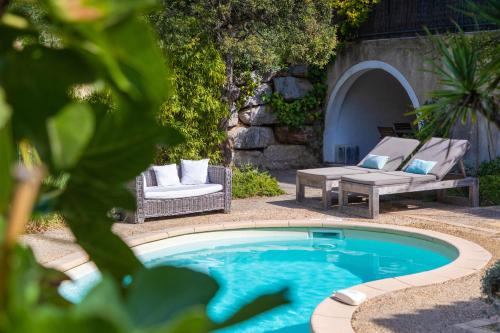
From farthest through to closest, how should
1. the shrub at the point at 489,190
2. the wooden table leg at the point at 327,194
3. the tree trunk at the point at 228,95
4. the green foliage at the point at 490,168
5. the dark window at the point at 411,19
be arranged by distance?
the tree trunk at the point at 228,95 → the dark window at the point at 411,19 → the green foliage at the point at 490,168 → the shrub at the point at 489,190 → the wooden table leg at the point at 327,194

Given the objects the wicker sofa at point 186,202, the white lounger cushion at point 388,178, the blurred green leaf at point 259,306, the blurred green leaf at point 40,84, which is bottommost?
the wicker sofa at point 186,202

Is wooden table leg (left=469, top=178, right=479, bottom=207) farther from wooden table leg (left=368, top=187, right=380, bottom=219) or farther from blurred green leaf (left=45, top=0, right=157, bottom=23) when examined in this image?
blurred green leaf (left=45, top=0, right=157, bottom=23)

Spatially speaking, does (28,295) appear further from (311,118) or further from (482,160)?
(311,118)

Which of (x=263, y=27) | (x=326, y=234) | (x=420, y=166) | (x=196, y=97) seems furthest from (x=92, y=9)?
(x=196, y=97)

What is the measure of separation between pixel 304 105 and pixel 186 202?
234 inches

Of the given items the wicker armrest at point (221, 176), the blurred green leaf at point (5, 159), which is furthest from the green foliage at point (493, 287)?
the wicker armrest at point (221, 176)

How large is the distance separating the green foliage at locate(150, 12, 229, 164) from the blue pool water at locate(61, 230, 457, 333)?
3639 millimetres

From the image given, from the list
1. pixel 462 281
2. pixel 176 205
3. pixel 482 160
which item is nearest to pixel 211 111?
pixel 176 205

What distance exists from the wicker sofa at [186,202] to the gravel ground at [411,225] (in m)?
0.13

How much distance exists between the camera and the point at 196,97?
13.0m

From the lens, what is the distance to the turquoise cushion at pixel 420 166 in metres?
10.5

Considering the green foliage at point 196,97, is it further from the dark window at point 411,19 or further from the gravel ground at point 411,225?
the dark window at point 411,19

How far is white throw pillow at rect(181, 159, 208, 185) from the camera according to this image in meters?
10.7

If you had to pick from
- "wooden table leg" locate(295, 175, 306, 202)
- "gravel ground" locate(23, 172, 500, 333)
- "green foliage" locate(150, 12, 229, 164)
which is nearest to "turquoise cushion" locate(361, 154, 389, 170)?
"gravel ground" locate(23, 172, 500, 333)
